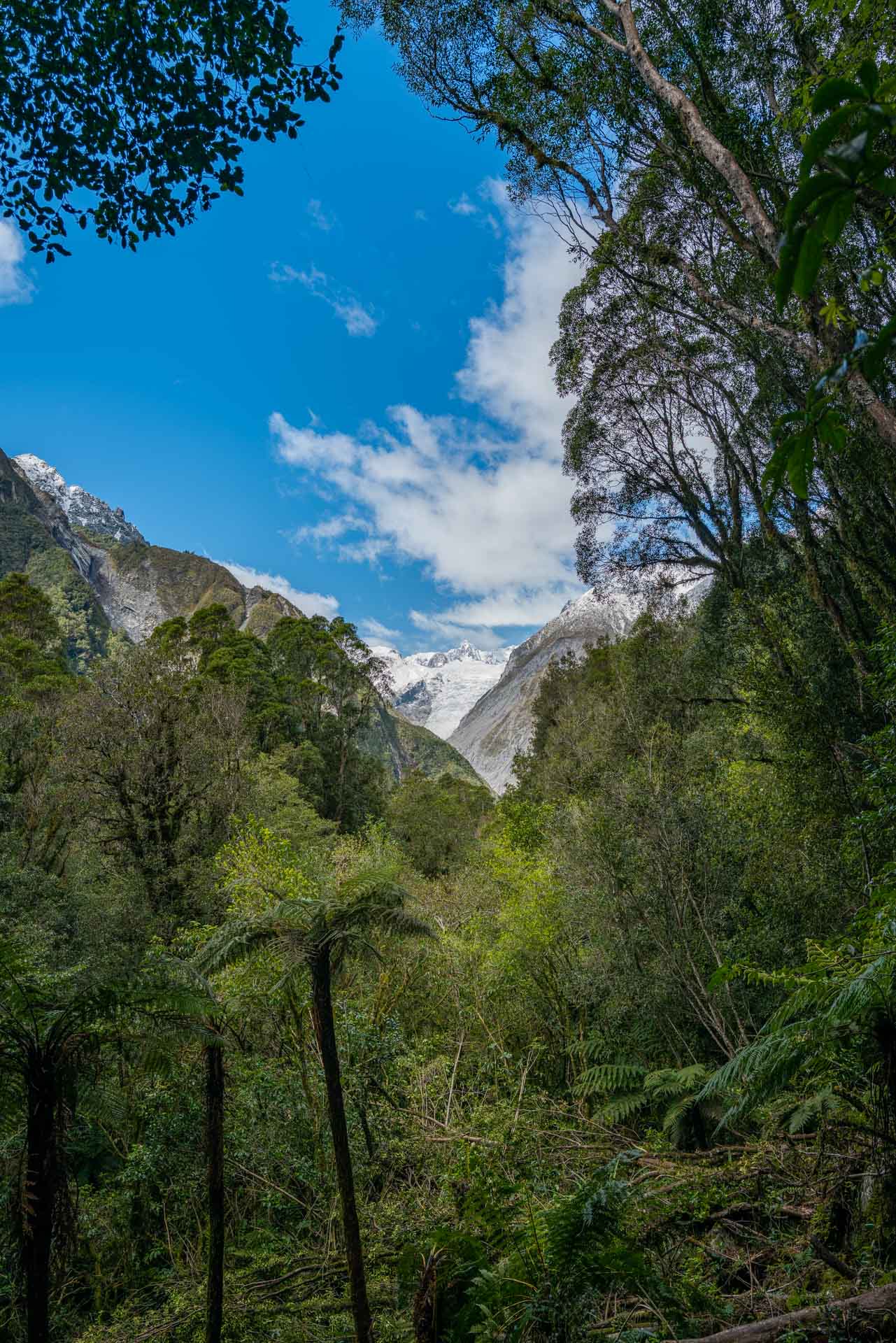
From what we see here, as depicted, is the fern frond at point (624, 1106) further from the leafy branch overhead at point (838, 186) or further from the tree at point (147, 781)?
the leafy branch overhead at point (838, 186)

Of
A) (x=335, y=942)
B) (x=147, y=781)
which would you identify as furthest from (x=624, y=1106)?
(x=147, y=781)

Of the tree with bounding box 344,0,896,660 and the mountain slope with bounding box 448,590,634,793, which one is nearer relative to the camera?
the tree with bounding box 344,0,896,660

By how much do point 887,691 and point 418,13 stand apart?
10.5 m

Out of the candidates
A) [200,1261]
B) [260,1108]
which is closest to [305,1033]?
[260,1108]

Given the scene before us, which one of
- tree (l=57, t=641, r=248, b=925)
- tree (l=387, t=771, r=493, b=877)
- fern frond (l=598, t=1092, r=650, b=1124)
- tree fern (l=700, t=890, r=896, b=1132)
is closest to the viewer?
tree fern (l=700, t=890, r=896, b=1132)

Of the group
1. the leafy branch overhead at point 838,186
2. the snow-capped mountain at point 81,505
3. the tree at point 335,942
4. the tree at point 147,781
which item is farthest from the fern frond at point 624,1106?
the snow-capped mountain at point 81,505

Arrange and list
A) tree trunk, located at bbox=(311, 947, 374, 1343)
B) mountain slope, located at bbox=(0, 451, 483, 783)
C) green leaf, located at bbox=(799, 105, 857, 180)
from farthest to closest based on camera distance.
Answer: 1. mountain slope, located at bbox=(0, 451, 483, 783)
2. tree trunk, located at bbox=(311, 947, 374, 1343)
3. green leaf, located at bbox=(799, 105, 857, 180)

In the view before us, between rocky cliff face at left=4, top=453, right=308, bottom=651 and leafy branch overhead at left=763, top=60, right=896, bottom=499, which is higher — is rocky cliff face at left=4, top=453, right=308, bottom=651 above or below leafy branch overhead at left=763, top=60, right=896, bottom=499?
above

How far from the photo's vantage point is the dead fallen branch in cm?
230

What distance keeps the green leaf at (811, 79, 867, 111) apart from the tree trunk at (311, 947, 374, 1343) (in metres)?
5.49

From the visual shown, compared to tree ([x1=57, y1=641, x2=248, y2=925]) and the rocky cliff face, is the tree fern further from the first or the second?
the rocky cliff face

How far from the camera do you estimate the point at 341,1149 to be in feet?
15.7

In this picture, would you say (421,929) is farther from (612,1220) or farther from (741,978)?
(741,978)

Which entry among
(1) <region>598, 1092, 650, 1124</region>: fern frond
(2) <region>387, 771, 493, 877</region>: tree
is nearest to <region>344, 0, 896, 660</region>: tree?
(1) <region>598, 1092, 650, 1124</region>: fern frond
